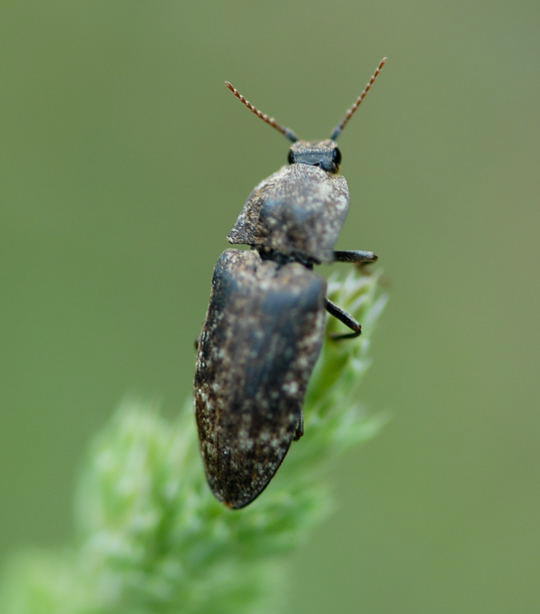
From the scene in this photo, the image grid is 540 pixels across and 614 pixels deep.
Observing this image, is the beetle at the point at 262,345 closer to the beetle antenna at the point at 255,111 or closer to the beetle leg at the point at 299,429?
the beetle leg at the point at 299,429

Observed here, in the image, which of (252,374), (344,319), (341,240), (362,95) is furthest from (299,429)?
(341,240)

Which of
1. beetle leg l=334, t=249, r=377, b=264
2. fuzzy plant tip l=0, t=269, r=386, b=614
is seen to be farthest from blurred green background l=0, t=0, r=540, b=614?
beetle leg l=334, t=249, r=377, b=264

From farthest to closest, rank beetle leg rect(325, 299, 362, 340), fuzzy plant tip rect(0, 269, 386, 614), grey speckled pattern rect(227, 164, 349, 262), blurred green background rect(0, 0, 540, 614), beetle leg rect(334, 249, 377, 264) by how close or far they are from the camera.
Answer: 1. blurred green background rect(0, 0, 540, 614)
2. beetle leg rect(334, 249, 377, 264)
3. grey speckled pattern rect(227, 164, 349, 262)
4. beetle leg rect(325, 299, 362, 340)
5. fuzzy plant tip rect(0, 269, 386, 614)

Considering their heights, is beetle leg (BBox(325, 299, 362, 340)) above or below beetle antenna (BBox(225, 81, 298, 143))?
below

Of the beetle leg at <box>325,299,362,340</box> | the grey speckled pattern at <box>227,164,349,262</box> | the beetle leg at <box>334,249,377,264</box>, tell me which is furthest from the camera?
the beetle leg at <box>334,249,377,264</box>

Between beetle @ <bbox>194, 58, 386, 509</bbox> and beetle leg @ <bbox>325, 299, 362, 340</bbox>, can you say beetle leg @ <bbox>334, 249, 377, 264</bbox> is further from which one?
beetle leg @ <bbox>325, 299, 362, 340</bbox>

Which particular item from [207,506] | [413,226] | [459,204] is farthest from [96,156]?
[207,506]

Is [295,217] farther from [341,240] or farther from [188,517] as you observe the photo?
[341,240]
